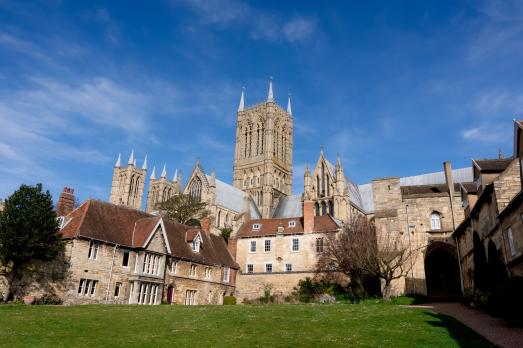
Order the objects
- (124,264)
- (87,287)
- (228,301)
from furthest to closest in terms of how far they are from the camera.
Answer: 1. (228,301)
2. (124,264)
3. (87,287)

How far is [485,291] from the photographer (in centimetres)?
2258

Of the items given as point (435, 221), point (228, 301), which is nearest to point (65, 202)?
point (228, 301)

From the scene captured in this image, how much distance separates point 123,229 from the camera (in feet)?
122

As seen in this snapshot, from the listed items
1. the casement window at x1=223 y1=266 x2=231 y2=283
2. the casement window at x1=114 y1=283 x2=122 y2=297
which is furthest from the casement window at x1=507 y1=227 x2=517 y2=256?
the casement window at x1=223 y1=266 x2=231 y2=283

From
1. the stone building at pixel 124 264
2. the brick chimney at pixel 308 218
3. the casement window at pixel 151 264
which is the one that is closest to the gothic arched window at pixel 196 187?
the brick chimney at pixel 308 218

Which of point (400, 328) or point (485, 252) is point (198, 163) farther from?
point (400, 328)

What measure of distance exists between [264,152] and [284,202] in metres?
18.4

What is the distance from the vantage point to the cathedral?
38781mm

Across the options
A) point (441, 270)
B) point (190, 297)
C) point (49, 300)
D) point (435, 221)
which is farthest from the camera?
point (190, 297)

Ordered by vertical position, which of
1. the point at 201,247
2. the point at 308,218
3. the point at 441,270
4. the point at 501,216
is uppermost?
the point at 308,218

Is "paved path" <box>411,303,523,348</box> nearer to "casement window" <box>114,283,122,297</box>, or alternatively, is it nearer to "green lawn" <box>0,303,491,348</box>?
"green lawn" <box>0,303,491,348</box>

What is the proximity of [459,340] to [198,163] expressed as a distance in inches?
2877

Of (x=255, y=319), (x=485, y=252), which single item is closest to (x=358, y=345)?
(x=255, y=319)

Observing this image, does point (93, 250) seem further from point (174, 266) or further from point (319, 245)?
point (319, 245)
